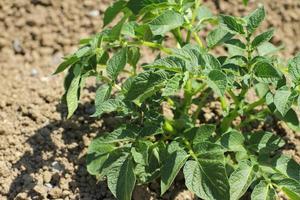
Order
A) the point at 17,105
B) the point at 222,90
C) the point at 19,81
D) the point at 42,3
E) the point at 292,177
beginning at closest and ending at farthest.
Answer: the point at 222,90 → the point at 292,177 → the point at 17,105 → the point at 19,81 → the point at 42,3

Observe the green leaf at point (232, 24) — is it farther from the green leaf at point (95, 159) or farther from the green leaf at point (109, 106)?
the green leaf at point (95, 159)

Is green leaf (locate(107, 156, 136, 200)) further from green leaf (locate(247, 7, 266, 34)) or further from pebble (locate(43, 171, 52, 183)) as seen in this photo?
green leaf (locate(247, 7, 266, 34))

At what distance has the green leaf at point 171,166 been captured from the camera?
1.92 meters

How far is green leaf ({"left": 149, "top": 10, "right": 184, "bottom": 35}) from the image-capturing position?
201 cm

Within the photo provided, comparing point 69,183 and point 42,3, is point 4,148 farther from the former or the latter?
point 42,3

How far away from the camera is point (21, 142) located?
2.46 metres

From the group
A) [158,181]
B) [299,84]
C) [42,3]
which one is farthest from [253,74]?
[42,3]

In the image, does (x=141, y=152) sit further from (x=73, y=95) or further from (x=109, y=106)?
(x=73, y=95)

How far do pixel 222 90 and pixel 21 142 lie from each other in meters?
0.97

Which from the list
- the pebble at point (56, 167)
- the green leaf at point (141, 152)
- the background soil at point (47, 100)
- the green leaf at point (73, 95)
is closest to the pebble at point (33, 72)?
the background soil at point (47, 100)

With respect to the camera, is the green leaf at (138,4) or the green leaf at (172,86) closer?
the green leaf at (172,86)

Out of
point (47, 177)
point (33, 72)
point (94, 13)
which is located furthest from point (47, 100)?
point (94, 13)

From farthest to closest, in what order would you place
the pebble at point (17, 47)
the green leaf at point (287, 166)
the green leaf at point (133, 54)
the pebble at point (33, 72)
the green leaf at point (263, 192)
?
the pebble at point (17, 47) → the pebble at point (33, 72) → the green leaf at point (133, 54) → the green leaf at point (287, 166) → the green leaf at point (263, 192)

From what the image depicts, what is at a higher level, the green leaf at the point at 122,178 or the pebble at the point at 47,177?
the green leaf at the point at 122,178
